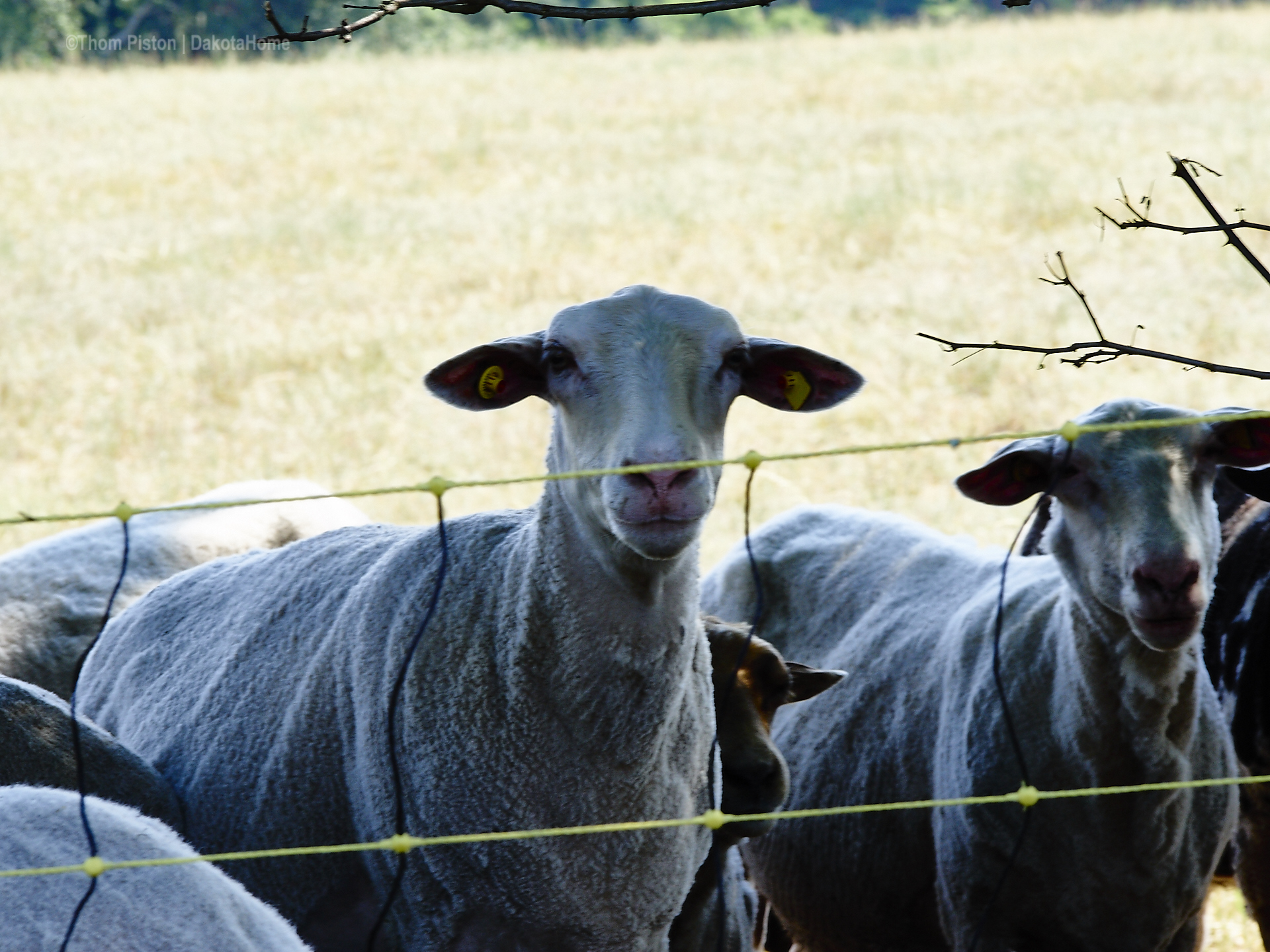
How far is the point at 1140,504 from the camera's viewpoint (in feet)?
10.9

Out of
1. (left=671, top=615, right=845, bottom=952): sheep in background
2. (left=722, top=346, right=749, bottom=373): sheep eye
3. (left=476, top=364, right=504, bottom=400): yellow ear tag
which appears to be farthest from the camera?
(left=671, top=615, right=845, bottom=952): sheep in background

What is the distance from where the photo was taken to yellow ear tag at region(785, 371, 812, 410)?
3.37m

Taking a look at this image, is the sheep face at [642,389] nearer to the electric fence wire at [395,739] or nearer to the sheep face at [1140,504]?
the electric fence wire at [395,739]

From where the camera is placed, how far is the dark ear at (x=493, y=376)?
10.7 ft

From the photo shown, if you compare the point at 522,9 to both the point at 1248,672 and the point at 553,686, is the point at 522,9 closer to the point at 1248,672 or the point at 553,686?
the point at 553,686

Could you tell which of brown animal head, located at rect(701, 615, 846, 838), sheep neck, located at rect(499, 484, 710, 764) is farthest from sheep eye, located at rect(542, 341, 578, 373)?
brown animal head, located at rect(701, 615, 846, 838)

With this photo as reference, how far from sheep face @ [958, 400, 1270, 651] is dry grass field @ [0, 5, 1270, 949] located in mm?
2092

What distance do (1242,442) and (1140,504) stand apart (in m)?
0.32

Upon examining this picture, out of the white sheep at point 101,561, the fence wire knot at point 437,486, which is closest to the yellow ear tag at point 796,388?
the fence wire knot at point 437,486

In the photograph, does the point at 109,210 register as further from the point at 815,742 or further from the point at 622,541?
the point at 622,541

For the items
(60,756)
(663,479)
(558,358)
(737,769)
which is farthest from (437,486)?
(737,769)

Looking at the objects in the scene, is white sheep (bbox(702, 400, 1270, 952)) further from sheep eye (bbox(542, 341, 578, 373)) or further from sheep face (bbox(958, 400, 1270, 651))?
sheep eye (bbox(542, 341, 578, 373))

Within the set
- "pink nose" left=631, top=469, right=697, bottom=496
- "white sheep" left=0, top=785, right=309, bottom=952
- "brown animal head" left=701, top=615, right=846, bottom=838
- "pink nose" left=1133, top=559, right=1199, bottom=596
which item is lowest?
"brown animal head" left=701, top=615, right=846, bottom=838

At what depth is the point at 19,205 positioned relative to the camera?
1755 centimetres
